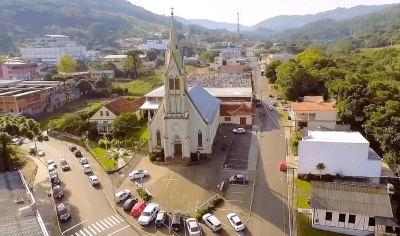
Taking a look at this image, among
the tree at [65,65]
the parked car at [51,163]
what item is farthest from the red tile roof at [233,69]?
the parked car at [51,163]

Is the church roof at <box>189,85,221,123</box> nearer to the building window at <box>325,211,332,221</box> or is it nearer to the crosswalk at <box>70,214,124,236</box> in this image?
the crosswalk at <box>70,214,124,236</box>

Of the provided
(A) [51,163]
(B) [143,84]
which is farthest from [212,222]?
(B) [143,84]

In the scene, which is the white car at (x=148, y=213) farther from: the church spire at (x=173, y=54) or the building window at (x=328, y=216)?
the church spire at (x=173, y=54)

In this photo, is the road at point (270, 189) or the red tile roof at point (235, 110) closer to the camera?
the road at point (270, 189)

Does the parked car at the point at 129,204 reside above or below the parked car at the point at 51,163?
below

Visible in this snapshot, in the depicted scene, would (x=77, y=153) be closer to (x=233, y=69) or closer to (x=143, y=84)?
(x=143, y=84)

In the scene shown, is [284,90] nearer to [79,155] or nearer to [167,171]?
[167,171]
